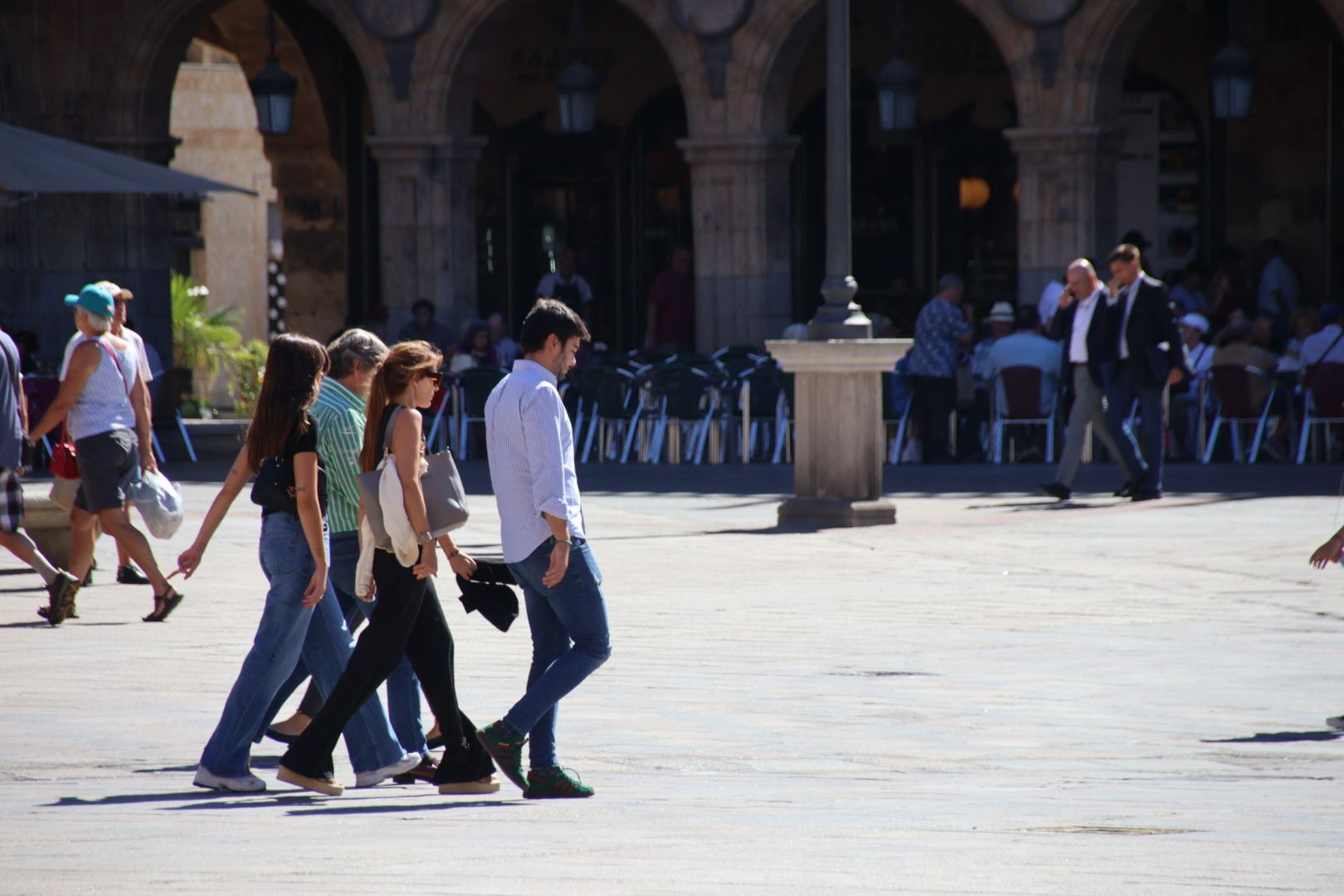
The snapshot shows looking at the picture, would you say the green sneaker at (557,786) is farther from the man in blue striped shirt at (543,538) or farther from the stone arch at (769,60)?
the stone arch at (769,60)

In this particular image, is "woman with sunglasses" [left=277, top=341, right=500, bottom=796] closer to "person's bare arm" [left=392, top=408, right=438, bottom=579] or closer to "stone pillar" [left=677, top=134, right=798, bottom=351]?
"person's bare arm" [left=392, top=408, right=438, bottom=579]

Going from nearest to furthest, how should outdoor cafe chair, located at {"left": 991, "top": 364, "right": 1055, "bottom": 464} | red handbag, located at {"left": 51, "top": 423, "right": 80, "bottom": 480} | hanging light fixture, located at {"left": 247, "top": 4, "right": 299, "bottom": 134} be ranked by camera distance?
red handbag, located at {"left": 51, "top": 423, "right": 80, "bottom": 480}, outdoor cafe chair, located at {"left": 991, "top": 364, "right": 1055, "bottom": 464}, hanging light fixture, located at {"left": 247, "top": 4, "right": 299, "bottom": 134}

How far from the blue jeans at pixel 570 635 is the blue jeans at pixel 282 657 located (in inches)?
18.8

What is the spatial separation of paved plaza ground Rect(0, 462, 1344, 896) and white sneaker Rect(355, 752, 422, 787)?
0.39ft

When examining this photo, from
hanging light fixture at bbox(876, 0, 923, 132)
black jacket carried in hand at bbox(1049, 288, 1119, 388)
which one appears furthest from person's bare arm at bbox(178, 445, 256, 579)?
hanging light fixture at bbox(876, 0, 923, 132)

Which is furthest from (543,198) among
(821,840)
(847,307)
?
(821,840)

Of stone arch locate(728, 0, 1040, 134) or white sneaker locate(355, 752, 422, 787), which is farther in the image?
stone arch locate(728, 0, 1040, 134)

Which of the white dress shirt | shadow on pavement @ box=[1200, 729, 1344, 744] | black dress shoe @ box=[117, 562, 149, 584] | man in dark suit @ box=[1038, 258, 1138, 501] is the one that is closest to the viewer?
shadow on pavement @ box=[1200, 729, 1344, 744]

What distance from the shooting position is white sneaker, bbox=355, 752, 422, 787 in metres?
6.59

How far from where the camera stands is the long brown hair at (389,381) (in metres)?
6.41

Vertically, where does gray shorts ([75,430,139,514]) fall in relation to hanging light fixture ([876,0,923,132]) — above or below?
below

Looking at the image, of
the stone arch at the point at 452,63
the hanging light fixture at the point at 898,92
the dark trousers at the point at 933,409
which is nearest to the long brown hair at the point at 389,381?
the dark trousers at the point at 933,409

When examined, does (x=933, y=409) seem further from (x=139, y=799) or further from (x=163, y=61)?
(x=139, y=799)

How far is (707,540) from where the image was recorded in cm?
1334
